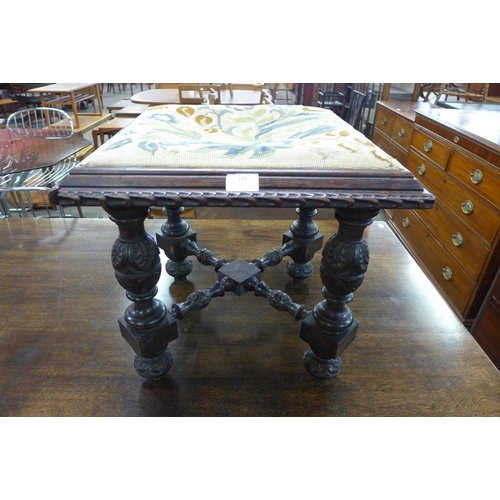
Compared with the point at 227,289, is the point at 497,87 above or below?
above

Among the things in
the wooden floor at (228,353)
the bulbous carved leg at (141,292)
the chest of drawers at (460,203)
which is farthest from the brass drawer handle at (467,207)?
the bulbous carved leg at (141,292)

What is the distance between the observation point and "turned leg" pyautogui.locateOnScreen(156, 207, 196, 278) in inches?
39.8

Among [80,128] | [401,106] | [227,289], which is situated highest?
[401,106]

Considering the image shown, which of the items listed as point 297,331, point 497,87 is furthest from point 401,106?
point 297,331

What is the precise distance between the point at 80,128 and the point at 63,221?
2929mm

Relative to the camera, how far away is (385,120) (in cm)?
255

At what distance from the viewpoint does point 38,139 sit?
6.36 feet

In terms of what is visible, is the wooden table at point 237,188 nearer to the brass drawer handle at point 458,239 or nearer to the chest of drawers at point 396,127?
the brass drawer handle at point 458,239

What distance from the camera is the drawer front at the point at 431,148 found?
1465 mm

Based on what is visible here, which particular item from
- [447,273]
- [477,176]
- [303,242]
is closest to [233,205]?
[303,242]

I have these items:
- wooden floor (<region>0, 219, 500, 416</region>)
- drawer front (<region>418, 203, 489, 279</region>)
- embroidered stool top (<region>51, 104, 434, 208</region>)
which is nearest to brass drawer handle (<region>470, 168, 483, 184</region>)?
drawer front (<region>418, 203, 489, 279</region>)

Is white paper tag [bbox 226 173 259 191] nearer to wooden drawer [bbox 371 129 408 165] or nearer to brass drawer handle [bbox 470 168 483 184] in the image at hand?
brass drawer handle [bbox 470 168 483 184]

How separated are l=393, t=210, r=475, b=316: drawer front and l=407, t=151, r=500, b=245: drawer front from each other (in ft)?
0.55

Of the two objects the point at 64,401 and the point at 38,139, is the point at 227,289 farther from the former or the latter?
the point at 38,139
